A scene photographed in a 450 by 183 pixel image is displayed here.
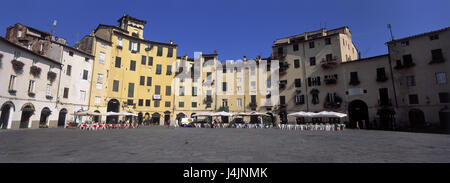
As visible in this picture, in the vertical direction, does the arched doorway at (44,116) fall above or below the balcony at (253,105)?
below

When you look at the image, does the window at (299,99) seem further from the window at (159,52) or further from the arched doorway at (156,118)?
the window at (159,52)

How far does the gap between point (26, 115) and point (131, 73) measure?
16.3 metres

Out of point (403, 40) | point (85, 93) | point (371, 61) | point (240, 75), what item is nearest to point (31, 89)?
point (85, 93)

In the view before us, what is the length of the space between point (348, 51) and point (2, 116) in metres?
48.5

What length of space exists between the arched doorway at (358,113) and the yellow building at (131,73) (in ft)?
102

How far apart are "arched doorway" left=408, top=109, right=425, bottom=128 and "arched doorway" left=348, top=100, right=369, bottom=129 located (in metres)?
4.73

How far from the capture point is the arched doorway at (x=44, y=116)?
26359 millimetres

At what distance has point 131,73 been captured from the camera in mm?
38344

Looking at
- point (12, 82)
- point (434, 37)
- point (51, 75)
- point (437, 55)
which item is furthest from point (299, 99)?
point (12, 82)

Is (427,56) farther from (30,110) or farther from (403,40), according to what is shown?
(30,110)

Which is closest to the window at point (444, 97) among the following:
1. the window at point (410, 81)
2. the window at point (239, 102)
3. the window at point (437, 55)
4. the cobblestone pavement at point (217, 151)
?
the window at point (410, 81)

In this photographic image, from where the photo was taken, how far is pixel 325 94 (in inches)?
1286

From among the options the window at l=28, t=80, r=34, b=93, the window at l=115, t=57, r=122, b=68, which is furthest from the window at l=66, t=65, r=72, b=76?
the window at l=115, t=57, r=122, b=68
